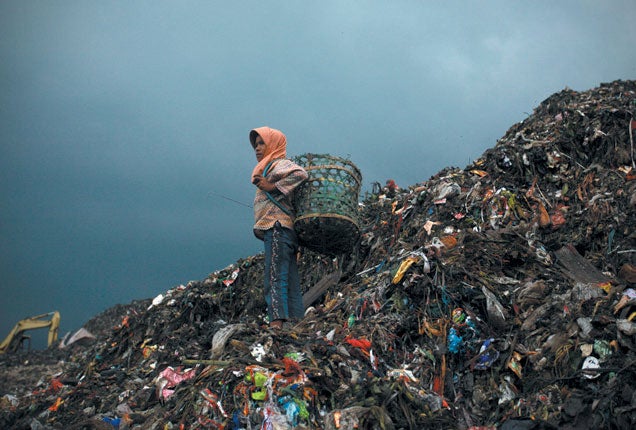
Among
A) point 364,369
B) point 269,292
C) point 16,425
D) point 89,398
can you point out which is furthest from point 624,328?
point 16,425

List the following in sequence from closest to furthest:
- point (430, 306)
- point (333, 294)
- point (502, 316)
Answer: point (502, 316) < point (430, 306) < point (333, 294)

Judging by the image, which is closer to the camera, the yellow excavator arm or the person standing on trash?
the person standing on trash

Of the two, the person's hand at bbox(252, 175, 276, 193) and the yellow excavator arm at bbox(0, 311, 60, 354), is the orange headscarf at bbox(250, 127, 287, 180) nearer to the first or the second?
the person's hand at bbox(252, 175, 276, 193)

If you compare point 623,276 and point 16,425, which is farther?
point 16,425

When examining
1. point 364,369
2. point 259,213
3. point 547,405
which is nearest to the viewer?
point 547,405

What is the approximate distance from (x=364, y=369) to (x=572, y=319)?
152cm

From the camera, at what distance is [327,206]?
4707 mm

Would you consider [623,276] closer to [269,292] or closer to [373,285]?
[373,285]

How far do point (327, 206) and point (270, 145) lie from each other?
0.92 metres

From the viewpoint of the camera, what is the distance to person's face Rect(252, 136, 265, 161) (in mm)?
5141

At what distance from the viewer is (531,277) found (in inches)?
185

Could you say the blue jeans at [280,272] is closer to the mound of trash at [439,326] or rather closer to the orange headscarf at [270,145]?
the mound of trash at [439,326]

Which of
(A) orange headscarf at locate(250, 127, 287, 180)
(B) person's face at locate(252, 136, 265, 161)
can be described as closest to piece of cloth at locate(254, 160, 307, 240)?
(A) orange headscarf at locate(250, 127, 287, 180)

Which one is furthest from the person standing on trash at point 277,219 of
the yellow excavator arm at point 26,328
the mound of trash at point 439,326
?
the yellow excavator arm at point 26,328
